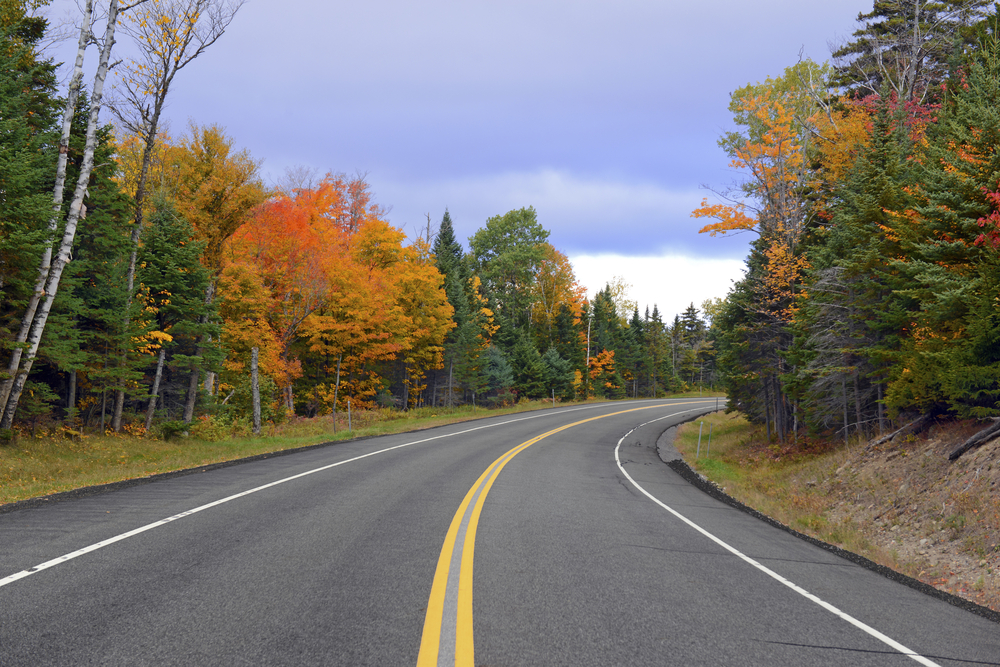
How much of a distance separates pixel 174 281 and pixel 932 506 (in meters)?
21.7

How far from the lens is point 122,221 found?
1652 cm

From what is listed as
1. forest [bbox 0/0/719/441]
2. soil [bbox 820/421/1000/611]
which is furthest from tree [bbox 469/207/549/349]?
soil [bbox 820/421/1000/611]

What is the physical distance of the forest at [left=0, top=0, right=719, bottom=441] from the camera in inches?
503

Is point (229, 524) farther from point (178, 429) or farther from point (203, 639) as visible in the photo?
point (178, 429)

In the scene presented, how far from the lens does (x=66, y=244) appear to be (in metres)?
12.7

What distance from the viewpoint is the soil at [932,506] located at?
7031 mm

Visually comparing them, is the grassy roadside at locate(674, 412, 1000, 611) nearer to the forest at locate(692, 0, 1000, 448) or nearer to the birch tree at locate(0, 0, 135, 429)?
the forest at locate(692, 0, 1000, 448)

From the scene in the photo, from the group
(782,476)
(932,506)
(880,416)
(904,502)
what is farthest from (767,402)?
(932,506)

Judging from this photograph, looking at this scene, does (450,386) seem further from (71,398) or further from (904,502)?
(904,502)

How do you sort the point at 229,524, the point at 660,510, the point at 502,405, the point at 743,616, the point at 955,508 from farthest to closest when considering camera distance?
1. the point at 502,405
2. the point at 660,510
3. the point at 955,508
4. the point at 229,524
5. the point at 743,616

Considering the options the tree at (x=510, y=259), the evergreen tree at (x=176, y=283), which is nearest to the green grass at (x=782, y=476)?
the evergreen tree at (x=176, y=283)

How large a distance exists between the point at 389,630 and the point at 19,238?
12341mm

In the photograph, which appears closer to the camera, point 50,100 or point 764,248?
point 50,100

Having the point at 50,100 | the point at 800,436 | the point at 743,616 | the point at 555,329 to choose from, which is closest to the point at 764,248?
the point at 800,436
